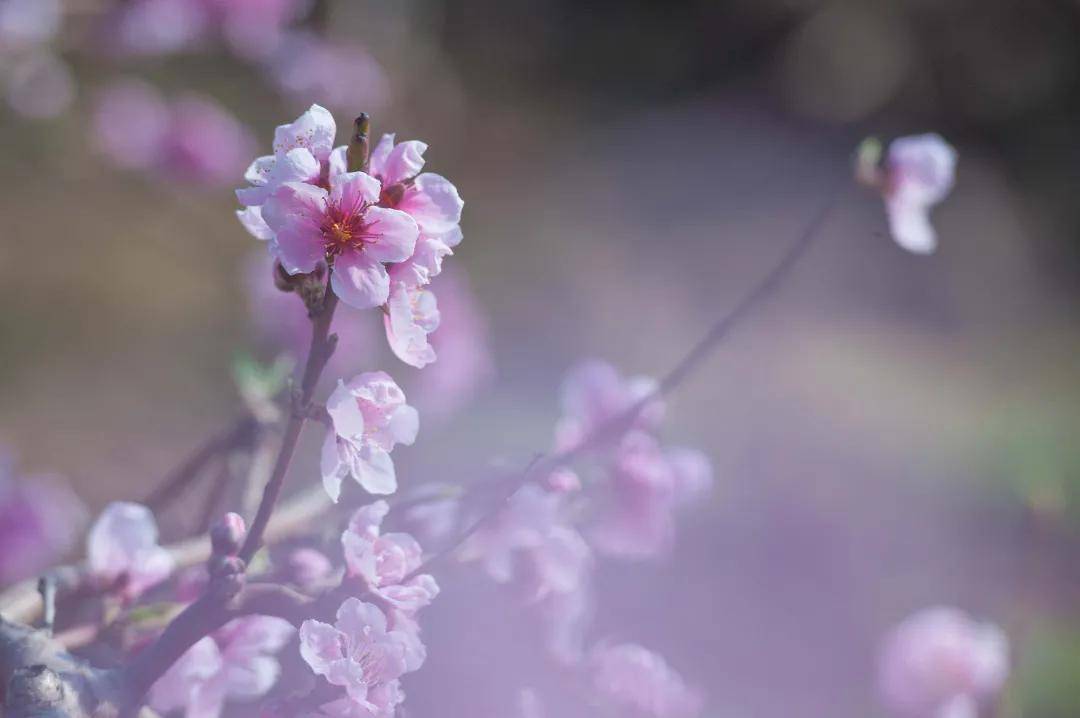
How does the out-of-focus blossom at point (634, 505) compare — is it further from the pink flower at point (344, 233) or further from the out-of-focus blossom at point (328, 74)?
the out-of-focus blossom at point (328, 74)

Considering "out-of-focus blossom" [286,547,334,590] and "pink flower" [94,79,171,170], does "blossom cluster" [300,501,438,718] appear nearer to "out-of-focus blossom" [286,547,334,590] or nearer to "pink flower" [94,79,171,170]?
"out-of-focus blossom" [286,547,334,590]

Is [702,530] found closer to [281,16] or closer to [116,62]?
[281,16]

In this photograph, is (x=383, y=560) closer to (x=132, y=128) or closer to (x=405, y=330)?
(x=405, y=330)

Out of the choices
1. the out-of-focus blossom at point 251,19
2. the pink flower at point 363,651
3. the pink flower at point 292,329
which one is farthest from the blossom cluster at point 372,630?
the out-of-focus blossom at point 251,19

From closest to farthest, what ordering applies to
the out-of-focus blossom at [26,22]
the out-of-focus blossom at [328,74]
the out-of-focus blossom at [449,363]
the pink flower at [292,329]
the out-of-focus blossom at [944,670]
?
the out-of-focus blossom at [944,670], the pink flower at [292,329], the out-of-focus blossom at [449,363], the out-of-focus blossom at [26,22], the out-of-focus blossom at [328,74]

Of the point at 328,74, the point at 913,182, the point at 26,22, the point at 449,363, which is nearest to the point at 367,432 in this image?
the point at 913,182

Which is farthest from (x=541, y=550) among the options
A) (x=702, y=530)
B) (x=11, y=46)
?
(x=11, y=46)

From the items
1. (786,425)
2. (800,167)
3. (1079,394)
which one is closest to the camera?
(786,425)
